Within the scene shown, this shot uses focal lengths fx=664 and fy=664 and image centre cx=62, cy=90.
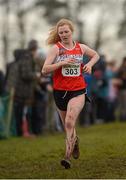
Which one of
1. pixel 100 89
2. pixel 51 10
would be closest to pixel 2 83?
pixel 100 89

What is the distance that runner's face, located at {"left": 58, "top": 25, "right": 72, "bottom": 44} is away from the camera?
948 centimetres

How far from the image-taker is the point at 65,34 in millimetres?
9484

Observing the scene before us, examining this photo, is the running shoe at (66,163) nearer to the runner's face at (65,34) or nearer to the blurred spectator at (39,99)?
the runner's face at (65,34)

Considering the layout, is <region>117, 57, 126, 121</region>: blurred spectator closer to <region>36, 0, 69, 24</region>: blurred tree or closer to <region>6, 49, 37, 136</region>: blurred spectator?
<region>6, 49, 37, 136</region>: blurred spectator

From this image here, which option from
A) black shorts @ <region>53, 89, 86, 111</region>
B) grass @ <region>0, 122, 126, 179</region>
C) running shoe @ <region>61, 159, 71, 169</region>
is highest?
black shorts @ <region>53, 89, 86, 111</region>

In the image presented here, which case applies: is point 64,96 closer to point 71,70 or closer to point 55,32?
point 71,70

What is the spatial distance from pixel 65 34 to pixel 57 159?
2100 mm

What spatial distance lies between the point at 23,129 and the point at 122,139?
11.0 ft

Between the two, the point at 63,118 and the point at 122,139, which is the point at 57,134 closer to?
the point at 122,139

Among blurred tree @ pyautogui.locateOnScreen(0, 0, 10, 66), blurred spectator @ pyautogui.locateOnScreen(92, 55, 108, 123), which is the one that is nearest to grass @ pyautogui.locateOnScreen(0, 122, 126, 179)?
blurred spectator @ pyautogui.locateOnScreen(92, 55, 108, 123)

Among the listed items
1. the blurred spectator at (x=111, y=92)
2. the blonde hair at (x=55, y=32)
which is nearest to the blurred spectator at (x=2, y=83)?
the blurred spectator at (x=111, y=92)

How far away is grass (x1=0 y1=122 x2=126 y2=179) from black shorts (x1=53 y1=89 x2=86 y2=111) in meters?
0.88

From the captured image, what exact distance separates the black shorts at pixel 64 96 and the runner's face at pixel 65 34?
73 cm

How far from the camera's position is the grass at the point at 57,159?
8.74 m
